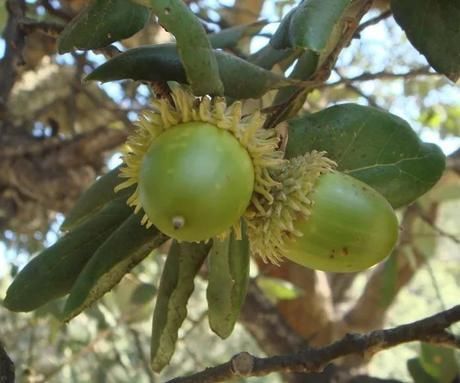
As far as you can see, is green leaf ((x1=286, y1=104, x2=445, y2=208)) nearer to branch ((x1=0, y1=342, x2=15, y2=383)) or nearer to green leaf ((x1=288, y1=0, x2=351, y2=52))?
green leaf ((x1=288, y1=0, x2=351, y2=52))

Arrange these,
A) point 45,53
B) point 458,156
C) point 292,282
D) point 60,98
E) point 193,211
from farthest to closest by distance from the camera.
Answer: point 60,98
point 292,282
point 45,53
point 458,156
point 193,211

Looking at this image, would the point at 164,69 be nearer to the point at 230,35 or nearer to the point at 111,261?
the point at 111,261

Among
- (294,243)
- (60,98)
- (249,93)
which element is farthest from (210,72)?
(60,98)

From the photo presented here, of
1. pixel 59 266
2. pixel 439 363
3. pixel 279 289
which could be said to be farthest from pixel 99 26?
pixel 279 289

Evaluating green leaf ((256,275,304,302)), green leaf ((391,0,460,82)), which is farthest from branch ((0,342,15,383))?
A: green leaf ((256,275,304,302))

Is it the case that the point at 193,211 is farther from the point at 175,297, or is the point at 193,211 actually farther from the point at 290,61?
the point at 290,61

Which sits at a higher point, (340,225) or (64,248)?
(340,225)
